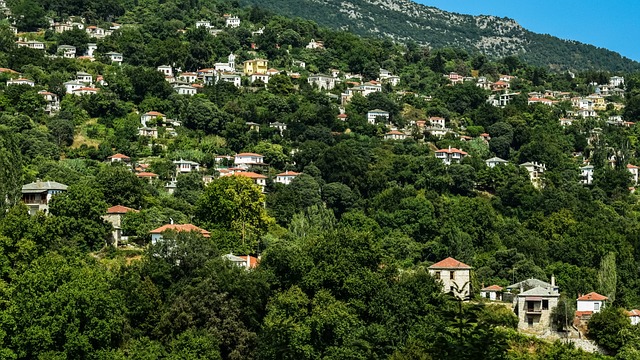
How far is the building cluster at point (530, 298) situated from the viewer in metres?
40.5

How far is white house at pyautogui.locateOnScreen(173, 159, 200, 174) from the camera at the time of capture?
5840 centimetres

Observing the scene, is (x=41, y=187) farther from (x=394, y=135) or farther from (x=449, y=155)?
(x=394, y=135)

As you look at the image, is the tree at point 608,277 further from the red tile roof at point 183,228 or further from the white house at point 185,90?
the white house at point 185,90

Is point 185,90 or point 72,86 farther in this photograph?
point 185,90

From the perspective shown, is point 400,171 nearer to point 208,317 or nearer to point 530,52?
point 208,317

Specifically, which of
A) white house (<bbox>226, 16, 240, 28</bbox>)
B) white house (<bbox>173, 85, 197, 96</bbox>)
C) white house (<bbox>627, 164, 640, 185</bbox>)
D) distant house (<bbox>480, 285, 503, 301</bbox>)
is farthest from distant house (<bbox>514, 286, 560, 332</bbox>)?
white house (<bbox>226, 16, 240, 28</bbox>)

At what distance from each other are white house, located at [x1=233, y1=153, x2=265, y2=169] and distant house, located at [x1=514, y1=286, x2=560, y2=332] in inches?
980

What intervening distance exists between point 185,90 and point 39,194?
2831cm

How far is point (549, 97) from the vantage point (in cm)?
9088

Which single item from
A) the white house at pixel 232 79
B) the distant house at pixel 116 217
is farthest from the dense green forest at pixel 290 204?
the white house at pixel 232 79

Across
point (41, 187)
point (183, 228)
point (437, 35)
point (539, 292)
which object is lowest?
point (539, 292)

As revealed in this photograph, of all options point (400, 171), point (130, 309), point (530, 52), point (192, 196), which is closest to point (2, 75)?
point (192, 196)

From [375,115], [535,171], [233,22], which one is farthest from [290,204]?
[233,22]

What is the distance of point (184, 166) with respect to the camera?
5866 centimetres
